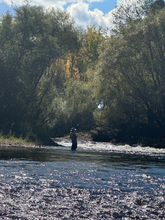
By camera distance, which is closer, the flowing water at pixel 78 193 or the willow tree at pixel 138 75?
the flowing water at pixel 78 193

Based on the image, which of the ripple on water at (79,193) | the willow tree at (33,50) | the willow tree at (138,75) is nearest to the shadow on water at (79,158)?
the ripple on water at (79,193)

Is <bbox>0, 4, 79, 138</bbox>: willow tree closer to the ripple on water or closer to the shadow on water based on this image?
the shadow on water

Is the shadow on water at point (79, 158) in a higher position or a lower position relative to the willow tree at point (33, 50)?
lower

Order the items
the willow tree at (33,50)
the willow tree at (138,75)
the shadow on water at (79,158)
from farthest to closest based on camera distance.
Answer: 1. the willow tree at (138,75)
2. the willow tree at (33,50)
3. the shadow on water at (79,158)

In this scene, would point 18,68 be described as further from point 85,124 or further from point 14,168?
point 14,168

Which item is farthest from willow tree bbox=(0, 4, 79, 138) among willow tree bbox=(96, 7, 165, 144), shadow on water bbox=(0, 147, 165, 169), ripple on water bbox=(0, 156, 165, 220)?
ripple on water bbox=(0, 156, 165, 220)

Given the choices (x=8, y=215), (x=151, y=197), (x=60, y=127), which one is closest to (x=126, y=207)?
(x=151, y=197)

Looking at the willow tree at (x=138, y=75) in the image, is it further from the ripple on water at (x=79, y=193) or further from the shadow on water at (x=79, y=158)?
the ripple on water at (x=79, y=193)

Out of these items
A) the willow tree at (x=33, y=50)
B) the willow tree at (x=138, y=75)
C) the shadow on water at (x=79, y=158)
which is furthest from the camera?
the willow tree at (x=138, y=75)

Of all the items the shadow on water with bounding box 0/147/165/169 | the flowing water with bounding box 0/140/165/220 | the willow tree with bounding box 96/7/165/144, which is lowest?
the flowing water with bounding box 0/140/165/220

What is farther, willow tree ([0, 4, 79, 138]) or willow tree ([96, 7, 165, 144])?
willow tree ([96, 7, 165, 144])

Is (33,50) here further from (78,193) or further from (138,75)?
(78,193)

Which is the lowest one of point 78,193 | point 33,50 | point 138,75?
point 78,193

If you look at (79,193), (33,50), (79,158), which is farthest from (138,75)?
(79,193)
